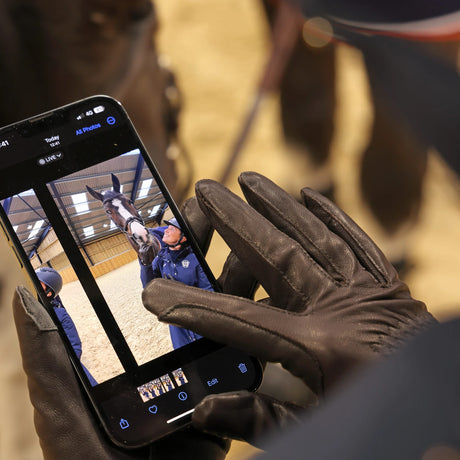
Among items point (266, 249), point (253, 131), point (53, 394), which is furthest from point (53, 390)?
point (253, 131)

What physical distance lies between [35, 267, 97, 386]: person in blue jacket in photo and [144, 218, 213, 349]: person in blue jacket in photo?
8cm

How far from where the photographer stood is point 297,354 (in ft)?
1.21

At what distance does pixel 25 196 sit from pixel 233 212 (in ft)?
0.63

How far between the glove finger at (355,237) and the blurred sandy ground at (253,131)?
0.20 metres

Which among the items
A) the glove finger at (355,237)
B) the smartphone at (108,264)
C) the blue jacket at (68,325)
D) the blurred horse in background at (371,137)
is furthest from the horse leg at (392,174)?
the blue jacket at (68,325)

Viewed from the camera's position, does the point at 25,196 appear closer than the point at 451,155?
Yes

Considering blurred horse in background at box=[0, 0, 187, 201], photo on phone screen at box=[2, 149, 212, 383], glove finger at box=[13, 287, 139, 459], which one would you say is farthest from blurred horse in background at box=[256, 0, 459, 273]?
glove finger at box=[13, 287, 139, 459]

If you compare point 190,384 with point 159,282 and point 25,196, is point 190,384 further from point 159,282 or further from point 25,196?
point 25,196

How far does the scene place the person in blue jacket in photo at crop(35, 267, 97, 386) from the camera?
41 cm

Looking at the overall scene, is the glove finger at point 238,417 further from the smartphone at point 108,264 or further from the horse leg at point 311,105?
the horse leg at point 311,105

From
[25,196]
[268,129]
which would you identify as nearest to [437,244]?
[268,129]

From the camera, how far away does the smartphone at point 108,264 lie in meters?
0.41

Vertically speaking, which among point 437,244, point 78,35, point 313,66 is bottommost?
point 437,244

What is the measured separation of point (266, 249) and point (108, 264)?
148 millimetres
